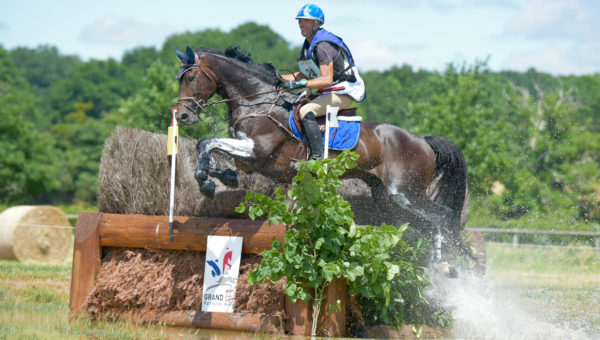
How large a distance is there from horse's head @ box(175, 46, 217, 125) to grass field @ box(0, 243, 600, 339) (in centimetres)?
208

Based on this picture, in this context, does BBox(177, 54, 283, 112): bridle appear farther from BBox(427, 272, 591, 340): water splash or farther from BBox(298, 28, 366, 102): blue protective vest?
BBox(427, 272, 591, 340): water splash

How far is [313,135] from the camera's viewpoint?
6570 millimetres

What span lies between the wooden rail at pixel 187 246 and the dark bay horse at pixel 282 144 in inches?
27.0

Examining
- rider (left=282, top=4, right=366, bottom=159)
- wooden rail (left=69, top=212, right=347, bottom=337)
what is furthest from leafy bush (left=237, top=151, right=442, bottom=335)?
rider (left=282, top=4, right=366, bottom=159)

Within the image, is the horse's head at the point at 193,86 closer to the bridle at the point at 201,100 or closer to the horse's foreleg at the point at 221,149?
the bridle at the point at 201,100

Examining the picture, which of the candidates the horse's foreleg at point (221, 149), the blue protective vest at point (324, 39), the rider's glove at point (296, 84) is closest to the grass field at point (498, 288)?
the horse's foreleg at point (221, 149)

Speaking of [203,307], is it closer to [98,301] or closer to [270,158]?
[98,301]

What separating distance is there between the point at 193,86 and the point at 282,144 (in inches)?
41.3

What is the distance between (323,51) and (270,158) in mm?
1141

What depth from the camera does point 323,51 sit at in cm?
652

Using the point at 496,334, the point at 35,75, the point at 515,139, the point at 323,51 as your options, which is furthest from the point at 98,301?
the point at 35,75

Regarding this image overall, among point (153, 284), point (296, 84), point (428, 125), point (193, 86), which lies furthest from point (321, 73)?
point (428, 125)

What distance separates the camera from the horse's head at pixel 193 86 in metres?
6.75

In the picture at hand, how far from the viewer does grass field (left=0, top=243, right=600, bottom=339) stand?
17.7 feet
